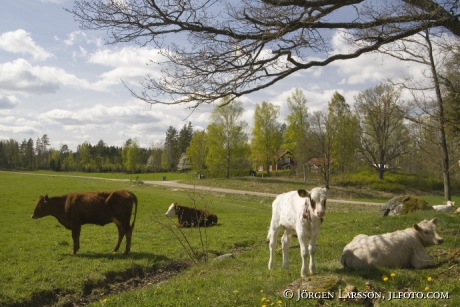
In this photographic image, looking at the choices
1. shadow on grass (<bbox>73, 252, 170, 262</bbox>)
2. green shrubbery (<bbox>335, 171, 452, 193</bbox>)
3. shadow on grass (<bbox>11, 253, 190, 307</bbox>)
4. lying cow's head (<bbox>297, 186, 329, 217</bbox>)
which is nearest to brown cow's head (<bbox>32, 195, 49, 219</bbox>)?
shadow on grass (<bbox>73, 252, 170, 262</bbox>)

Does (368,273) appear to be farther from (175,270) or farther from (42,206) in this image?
(42,206)

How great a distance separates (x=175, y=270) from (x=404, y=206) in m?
13.0

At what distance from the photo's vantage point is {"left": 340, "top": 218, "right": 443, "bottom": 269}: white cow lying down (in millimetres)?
7812

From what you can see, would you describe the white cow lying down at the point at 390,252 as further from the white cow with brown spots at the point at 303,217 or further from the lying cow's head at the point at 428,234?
the white cow with brown spots at the point at 303,217

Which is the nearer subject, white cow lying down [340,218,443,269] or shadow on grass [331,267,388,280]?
shadow on grass [331,267,388,280]

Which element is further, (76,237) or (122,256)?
(76,237)

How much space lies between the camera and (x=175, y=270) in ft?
37.1

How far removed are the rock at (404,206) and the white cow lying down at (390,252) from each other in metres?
11.3

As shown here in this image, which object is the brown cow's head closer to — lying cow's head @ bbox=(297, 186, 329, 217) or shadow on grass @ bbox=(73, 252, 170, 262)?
shadow on grass @ bbox=(73, 252, 170, 262)

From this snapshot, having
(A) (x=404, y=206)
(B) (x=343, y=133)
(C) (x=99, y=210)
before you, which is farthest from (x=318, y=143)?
(C) (x=99, y=210)

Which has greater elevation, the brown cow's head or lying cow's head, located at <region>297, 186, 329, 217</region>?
lying cow's head, located at <region>297, 186, 329, 217</region>

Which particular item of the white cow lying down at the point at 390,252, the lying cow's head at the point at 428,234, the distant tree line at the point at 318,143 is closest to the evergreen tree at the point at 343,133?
the distant tree line at the point at 318,143

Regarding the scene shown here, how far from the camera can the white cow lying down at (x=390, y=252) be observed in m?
7.81

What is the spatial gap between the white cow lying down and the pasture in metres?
0.32
